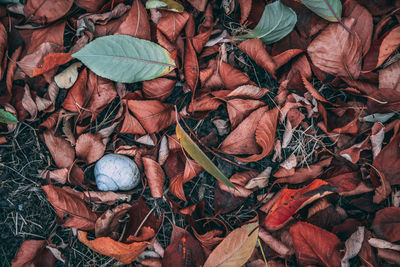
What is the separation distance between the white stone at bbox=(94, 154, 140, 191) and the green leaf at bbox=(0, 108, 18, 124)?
16.0 inches

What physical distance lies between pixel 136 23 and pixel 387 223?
1.34 metres

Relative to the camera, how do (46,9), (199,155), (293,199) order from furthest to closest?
(46,9) < (293,199) < (199,155)

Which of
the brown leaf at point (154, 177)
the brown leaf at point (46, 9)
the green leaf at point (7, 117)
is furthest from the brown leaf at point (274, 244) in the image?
the brown leaf at point (46, 9)

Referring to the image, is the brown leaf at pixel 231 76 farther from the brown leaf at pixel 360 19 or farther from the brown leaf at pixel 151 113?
Answer: the brown leaf at pixel 360 19

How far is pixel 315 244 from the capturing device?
1.23 m

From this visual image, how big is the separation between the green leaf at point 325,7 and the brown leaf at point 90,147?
1049mm

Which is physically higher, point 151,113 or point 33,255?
point 151,113

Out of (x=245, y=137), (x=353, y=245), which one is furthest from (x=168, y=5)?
(x=353, y=245)

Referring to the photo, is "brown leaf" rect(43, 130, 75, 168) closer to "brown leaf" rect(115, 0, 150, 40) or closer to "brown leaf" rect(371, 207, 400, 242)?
"brown leaf" rect(115, 0, 150, 40)

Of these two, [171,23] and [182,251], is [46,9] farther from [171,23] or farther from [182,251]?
[182,251]

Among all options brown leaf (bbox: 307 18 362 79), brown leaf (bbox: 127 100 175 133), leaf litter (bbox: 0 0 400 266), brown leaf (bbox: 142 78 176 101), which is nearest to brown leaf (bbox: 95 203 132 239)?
leaf litter (bbox: 0 0 400 266)

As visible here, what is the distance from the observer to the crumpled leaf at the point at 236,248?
47.9 inches

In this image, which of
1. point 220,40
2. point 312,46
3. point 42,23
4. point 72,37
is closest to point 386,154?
point 312,46

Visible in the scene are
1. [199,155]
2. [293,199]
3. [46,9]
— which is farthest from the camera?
[46,9]
